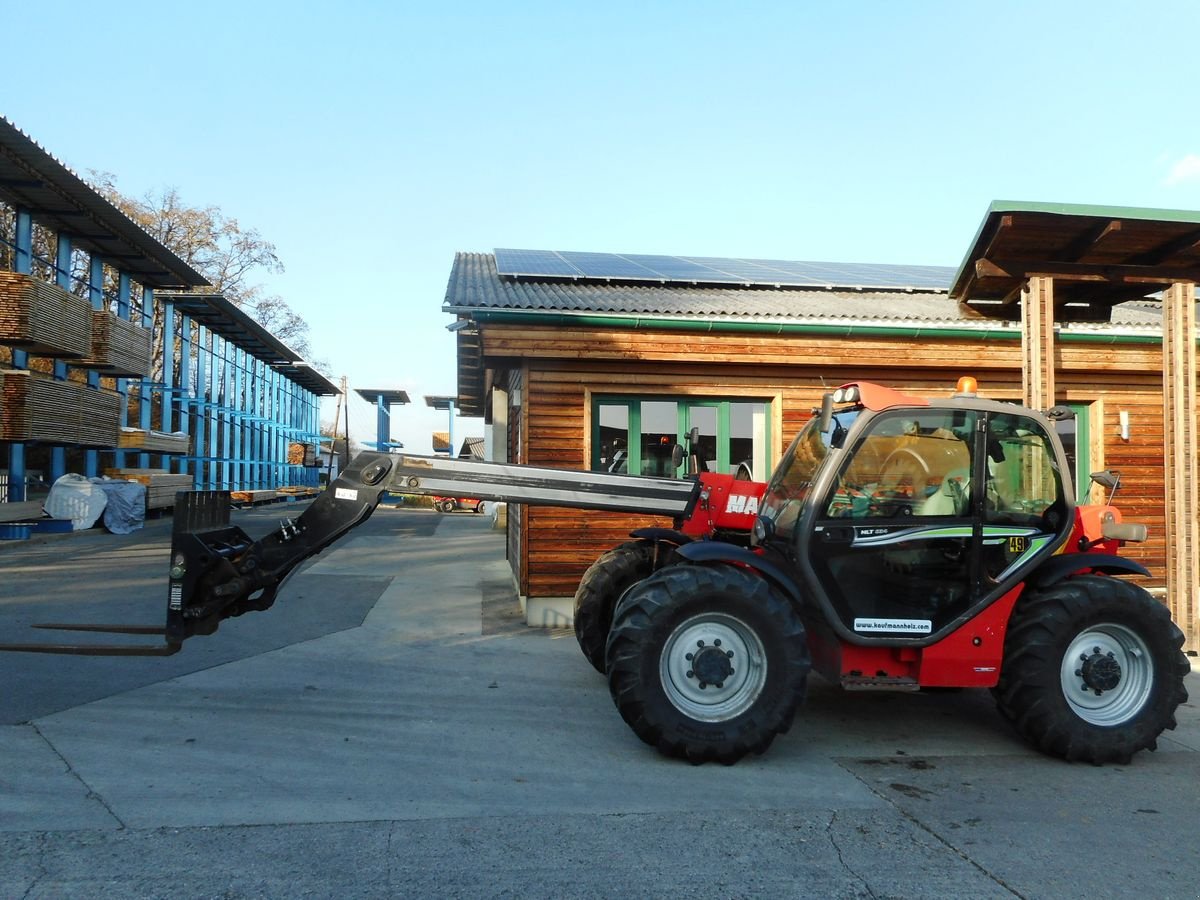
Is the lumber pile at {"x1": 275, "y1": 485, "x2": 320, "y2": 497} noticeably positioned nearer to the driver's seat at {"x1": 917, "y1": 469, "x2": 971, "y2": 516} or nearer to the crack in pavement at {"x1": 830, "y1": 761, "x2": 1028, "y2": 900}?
the driver's seat at {"x1": 917, "y1": 469, "x2": 971, "y2": 516}

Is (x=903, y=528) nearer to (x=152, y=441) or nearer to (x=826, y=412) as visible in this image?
(x=826, y=412)

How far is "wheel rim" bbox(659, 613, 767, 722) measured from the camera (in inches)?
198

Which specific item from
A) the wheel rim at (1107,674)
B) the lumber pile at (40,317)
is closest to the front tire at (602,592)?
the wheel rim at (1107,674)

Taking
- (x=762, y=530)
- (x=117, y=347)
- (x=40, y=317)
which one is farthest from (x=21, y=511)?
(x=762, y=530)

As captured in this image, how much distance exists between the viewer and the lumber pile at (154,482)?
70.4 ft

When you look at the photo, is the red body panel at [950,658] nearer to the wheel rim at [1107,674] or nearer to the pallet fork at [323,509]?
the wheel rim at [1107,674]

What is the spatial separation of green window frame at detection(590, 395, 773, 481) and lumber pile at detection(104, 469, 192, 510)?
15.0 metres

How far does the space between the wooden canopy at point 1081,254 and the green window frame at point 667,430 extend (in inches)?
101

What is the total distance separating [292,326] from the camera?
160 ft

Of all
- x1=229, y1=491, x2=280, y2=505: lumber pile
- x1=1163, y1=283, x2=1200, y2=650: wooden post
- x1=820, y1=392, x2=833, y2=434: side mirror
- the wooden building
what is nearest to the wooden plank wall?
the wooden building

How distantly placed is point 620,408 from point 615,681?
16.9 feet

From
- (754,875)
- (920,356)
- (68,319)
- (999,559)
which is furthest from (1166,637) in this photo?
(68,319)

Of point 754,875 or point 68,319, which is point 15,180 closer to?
A: point 68,319

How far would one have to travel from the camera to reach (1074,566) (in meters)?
5.46
